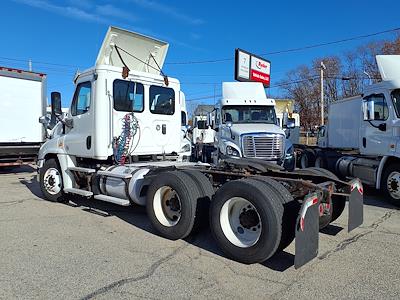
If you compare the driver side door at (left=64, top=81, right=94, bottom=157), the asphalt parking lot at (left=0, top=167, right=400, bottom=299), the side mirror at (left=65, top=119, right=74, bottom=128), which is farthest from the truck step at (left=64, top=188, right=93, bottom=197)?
the side mirror at (left=65, top=119, right=74, bottom=128)

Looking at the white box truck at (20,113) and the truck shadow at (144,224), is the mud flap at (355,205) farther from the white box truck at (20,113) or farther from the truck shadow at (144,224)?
the white box truck at (20,113)

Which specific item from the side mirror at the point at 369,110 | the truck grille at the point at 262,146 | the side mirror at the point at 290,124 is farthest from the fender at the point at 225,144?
the side mirror at the point at 369,110

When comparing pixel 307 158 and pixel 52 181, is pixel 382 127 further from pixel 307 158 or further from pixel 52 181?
pixel 52 181

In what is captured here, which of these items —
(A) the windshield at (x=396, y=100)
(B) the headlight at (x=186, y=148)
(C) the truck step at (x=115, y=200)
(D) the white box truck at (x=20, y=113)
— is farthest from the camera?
(D) the white box truck at (x=20, y=113)

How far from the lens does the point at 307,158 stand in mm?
15438

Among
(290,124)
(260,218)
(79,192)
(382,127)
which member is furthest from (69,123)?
(290,124)

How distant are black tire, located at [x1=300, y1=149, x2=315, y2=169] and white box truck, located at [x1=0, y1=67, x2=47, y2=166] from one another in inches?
385

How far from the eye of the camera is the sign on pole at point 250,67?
21375 millimetres

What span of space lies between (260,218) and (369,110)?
608 centimetres

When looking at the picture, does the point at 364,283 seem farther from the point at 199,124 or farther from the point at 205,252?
the point at 199,124

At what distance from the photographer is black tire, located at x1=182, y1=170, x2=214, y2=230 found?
18.7 ft

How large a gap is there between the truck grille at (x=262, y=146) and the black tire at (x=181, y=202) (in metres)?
5.75

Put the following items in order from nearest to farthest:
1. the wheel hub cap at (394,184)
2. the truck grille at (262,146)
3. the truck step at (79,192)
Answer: the truck step at (79,192), the wheel hub cap at (394,184), the truck grille at (262,146)

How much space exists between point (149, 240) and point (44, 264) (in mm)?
1562
